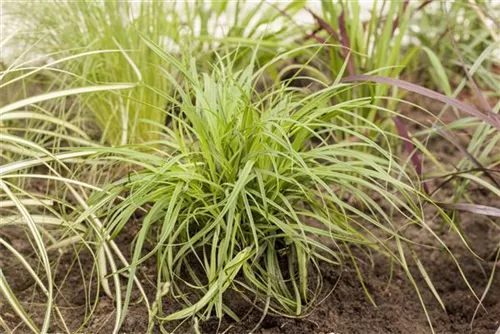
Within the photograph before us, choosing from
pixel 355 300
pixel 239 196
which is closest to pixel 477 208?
pixel 355 300

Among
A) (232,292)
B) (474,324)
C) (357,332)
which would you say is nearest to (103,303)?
(232,292)

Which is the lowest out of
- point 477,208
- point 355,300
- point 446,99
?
point 355,300

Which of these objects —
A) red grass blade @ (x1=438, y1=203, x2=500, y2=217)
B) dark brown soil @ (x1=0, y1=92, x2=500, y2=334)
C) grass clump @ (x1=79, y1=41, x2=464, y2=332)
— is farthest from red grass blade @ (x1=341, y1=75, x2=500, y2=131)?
dark brown soil @ (x1=0, y1=92, x2=500, y2=334)

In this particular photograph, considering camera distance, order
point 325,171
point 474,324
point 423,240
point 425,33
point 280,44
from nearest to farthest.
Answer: point 325,171
point 474,324
point 423,240
point 280,44
point 425,33

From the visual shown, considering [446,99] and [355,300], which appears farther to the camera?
[355,300]

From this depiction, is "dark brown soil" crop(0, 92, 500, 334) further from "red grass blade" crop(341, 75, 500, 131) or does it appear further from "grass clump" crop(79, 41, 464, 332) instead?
"red grass blade" crop(341, 75, 500, 131)

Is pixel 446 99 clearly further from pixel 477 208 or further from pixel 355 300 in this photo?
pixel 355 300

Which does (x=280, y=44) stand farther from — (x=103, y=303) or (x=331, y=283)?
(x=103, y=303)

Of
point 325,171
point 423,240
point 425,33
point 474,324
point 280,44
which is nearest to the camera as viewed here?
point 325,171
